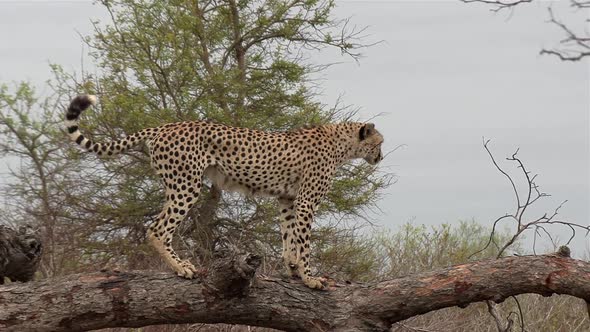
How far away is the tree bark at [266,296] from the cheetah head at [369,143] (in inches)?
76.7

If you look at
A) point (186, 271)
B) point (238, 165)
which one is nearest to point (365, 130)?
point (238, 165)

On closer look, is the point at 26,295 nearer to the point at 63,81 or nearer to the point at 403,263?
the point at 63,81

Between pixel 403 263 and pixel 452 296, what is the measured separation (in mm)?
10537

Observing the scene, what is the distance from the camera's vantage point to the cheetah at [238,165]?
339 inches

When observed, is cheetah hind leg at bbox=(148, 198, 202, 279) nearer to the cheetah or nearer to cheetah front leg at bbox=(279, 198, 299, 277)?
the cheetah

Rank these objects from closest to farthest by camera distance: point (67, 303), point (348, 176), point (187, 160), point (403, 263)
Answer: point (67, 303)
point (187, 160)
point (348, 176)
point (403, 263)

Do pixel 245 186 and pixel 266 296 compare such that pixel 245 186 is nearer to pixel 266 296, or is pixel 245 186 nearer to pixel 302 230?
pixel 302 230

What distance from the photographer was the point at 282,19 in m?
15.8

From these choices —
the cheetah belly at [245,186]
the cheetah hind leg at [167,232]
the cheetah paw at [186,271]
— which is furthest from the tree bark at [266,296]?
the cheetah belly at [245,186]

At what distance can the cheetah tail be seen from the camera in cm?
846

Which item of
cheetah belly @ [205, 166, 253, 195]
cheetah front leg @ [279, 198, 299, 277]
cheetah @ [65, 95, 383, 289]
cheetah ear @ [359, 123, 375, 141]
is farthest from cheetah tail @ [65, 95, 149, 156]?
cheetah ear @ [359, 123, 375, 141]

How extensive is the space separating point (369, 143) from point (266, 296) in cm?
250

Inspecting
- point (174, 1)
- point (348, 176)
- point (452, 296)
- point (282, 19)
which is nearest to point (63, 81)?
point (174, 1)

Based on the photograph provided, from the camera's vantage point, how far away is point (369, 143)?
993 centimetres
